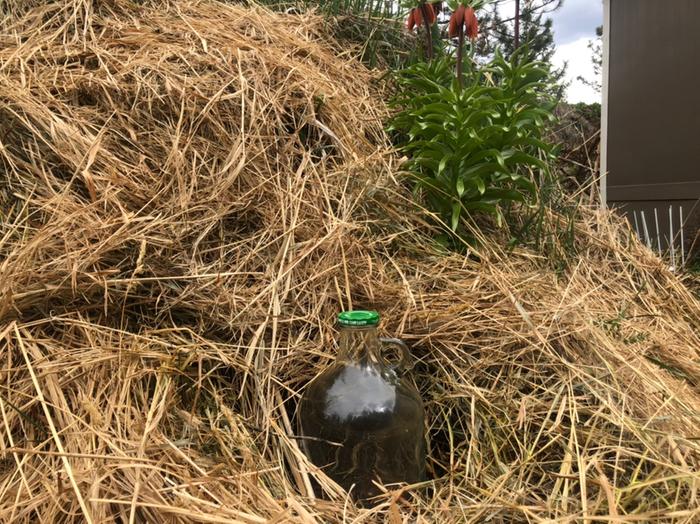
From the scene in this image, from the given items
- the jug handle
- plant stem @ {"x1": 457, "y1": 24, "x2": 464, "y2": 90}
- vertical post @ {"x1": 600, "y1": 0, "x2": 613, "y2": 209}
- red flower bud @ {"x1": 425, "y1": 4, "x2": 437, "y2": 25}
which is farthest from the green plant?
vertical post @ {"x1": 600, "y1": 0, "x2": 613, "y2": 209}

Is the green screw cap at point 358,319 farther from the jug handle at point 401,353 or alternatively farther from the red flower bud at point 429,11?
the red flower bud at point 429,11

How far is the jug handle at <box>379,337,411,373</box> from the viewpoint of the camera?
1.01m

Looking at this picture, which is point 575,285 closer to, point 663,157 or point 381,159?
point 381,159

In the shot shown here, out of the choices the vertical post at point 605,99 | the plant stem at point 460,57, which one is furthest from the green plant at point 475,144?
the vertical post at point 605,99

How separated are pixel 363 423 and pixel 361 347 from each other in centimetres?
13

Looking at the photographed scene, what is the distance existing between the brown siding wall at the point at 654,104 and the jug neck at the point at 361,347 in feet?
10.3

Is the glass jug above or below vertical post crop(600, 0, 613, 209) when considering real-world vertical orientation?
below

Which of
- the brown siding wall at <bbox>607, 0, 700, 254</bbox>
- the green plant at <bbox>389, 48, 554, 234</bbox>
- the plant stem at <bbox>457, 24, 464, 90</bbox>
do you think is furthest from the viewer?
the brown siding wall at <bbox>607, 0, 700, 254</bbox>

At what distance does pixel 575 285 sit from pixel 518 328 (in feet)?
1.22

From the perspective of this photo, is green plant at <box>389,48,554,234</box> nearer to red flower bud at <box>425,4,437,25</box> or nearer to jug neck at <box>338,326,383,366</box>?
red flower bud at <box>425,4,437,25</box>

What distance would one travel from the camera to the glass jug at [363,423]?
93cm

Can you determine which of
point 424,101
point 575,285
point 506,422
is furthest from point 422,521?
point 424,101

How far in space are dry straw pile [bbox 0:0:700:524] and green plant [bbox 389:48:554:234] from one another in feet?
0.35

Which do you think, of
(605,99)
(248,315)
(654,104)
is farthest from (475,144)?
Result: (605,99)
